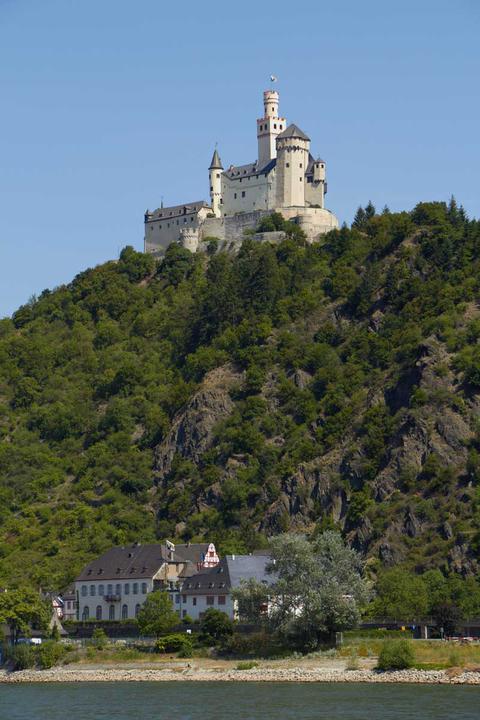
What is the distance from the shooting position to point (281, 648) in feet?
302

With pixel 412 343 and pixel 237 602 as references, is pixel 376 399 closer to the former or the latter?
pixel 412 343

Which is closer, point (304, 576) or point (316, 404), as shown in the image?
point (304, 576)

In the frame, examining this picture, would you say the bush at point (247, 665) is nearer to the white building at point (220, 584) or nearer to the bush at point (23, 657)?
the white building at point (220, 584)

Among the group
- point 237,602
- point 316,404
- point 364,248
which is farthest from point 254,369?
point 237,602

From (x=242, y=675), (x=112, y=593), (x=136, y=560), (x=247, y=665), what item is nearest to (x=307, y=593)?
(x=247, y=665)

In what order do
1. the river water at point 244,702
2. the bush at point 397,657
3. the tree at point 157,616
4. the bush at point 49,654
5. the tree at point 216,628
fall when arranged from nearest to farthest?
the river water at point 244,702 < the bush at point 397,657 < the tree at point 216,628 < the bush at point 49,654 < the tree at point 157,616

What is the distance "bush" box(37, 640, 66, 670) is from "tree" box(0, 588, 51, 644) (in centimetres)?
407

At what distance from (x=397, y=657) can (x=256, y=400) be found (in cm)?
5373

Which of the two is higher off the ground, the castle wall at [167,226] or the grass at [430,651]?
the castle wall at [167,226]

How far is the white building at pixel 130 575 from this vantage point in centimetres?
Answer: 10944

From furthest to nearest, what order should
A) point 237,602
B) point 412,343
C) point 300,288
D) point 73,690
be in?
point 300,288 → point 412,343 → point 237,602 → point 73,690

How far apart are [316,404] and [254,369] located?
335 inches

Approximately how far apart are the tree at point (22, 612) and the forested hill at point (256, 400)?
15937 mm

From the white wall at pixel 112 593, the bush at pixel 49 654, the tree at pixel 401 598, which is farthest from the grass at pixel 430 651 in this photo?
the white wall at pixel 112 593
